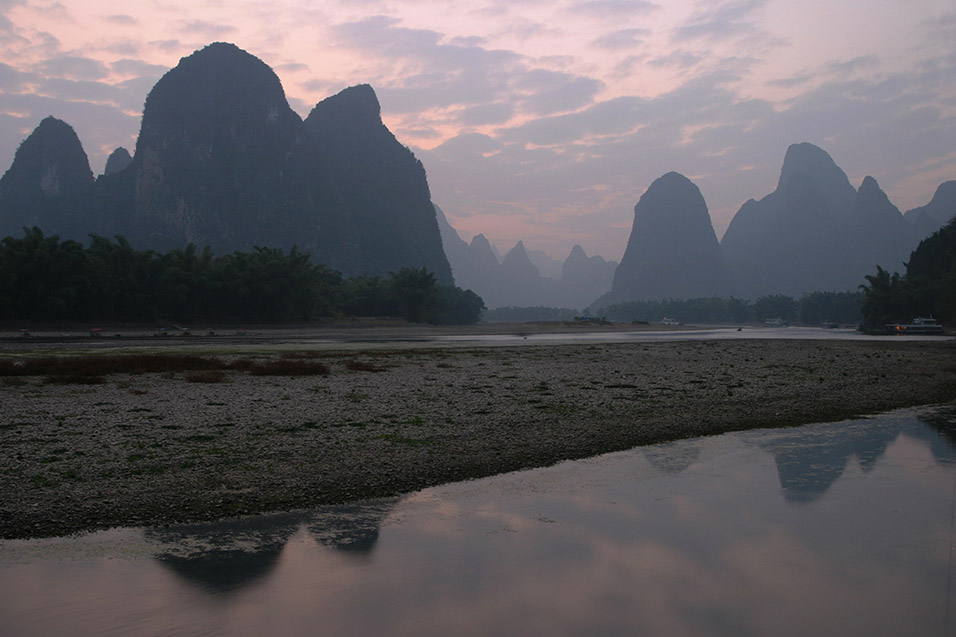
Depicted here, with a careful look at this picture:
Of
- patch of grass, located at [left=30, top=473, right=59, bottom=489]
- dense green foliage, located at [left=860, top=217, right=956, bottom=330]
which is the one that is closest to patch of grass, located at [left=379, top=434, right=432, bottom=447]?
patch of grass, located at [left=30, top=473, right=59, bottom=489]

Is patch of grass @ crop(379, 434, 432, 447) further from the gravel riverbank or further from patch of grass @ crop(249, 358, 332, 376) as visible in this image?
patch of grass @ crop(249, 358, 332, 376)

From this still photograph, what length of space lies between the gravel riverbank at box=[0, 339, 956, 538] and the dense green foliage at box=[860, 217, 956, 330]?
88.1 metres

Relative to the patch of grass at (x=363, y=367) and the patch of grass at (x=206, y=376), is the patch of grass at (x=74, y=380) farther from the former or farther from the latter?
the patch of grass at (x=363, y=367)

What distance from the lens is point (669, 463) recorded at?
12.3 m

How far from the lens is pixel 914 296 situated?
10425cm

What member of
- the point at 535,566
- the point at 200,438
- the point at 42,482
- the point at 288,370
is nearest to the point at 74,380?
the point at 288,370

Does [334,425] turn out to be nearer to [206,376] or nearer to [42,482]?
[42,482]

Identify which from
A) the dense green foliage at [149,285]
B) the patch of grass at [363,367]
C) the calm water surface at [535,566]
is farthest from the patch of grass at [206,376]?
the dense green foliage at [149,285]

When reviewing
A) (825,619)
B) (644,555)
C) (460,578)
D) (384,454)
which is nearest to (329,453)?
(384,454)

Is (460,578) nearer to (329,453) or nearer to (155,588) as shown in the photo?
(155,588)

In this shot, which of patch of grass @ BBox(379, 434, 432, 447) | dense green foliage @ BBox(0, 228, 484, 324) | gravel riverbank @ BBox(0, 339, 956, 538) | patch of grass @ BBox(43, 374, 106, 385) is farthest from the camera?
dense green foliage @ BBox(0, 228, 484, 324)

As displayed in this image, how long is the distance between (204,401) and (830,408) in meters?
18.5

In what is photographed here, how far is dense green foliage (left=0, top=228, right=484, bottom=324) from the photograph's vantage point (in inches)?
2493

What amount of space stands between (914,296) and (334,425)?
386ft
